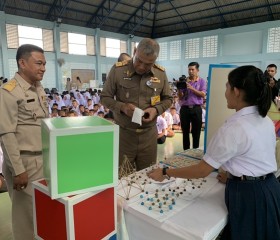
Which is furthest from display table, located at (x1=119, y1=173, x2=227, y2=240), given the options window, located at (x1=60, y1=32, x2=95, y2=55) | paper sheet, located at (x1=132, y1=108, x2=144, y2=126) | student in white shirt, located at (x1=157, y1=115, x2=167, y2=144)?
window, located at (x1=60, y1=32, x2=95, y2=55)

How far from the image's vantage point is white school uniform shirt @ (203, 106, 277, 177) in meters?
1.06

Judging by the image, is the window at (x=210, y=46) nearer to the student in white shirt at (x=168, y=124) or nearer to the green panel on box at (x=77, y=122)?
the student in white shirt at (x=168, y=124)

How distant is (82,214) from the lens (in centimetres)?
96

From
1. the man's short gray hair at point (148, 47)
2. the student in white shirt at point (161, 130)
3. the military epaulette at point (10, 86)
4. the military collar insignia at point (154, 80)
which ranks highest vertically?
the man's short gray hair at point (148, 47)

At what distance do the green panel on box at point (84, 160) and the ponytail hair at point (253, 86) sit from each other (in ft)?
1.99

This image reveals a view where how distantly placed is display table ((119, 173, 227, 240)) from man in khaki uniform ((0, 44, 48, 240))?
2.26 feet

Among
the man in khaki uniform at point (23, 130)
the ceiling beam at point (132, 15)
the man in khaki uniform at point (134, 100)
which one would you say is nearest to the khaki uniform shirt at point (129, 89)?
the man in khaki uniform at point (134, 100)

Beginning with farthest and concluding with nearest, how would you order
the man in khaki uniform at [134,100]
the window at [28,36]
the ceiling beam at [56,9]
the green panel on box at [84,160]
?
the ceiling beam at [56,9]
the window at [28,36]
the man in khaki uniform at [134,100]
the green panel on box at [84,160]

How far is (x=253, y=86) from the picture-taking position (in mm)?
1084

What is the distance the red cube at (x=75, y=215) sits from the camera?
0.93 meters

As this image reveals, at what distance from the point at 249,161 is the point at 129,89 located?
99 cm

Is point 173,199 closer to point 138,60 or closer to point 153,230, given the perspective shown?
point 153,230

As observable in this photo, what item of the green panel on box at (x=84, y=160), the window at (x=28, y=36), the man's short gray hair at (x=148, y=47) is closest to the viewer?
the green panel on box at (x=84, y=160)

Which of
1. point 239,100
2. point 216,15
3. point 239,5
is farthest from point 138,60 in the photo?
point 216,15
